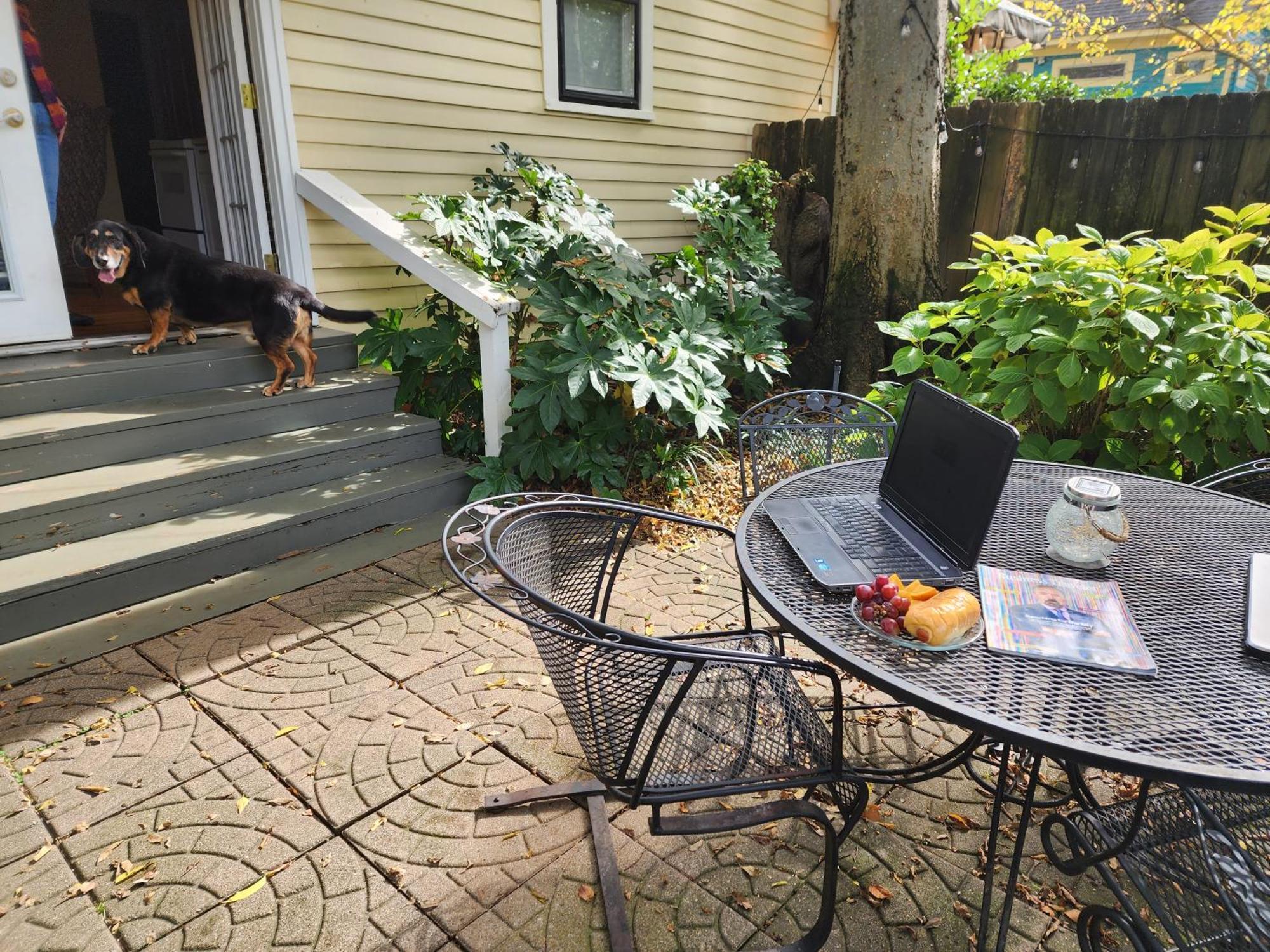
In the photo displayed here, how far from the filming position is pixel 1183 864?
4.48 ft

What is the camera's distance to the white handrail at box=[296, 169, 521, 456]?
3969mm

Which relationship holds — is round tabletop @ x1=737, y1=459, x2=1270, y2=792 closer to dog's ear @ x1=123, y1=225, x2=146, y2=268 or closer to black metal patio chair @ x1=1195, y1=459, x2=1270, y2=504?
black metal patio chair @ x1=1195, y1=459, x2=1270, y2=504

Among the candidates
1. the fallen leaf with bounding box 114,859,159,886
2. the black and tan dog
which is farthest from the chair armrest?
the black and tan dog

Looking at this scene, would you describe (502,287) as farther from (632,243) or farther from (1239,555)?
(1239,555)

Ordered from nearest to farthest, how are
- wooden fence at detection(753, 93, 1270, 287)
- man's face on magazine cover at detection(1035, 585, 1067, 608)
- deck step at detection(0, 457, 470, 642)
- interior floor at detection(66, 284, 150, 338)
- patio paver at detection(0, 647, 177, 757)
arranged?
1. man's face on magazine cover at detection(1035, 585, 1067, 608)
2. patio paver at detection(0, 647, 177, 757)
3. deck step at detection(0, 457, 470, 642)
4. interior floor at detection(66, 284, 150, 338)
5. wooden fence at detection(753, 93, 1270, 287)

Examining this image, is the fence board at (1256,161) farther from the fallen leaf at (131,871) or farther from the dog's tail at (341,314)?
the fallen leaf at (131,871)

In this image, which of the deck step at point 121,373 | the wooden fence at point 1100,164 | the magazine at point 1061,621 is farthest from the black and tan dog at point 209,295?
the wooden fence at point 1100,164

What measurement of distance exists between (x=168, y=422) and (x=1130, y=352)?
4.19m

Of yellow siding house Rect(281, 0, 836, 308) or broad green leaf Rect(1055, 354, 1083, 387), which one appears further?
yellow siding house Rect(281, 0, 836, 308)

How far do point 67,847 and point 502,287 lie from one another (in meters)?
3.09

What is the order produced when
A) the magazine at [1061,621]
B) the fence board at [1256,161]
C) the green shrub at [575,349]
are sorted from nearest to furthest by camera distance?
the magazine at [1061,621]
the green shrub at [575,349]
the fence board at [1256,161]

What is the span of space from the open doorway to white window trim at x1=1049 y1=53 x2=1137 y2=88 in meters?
16.1

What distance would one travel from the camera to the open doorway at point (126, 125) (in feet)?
19.2

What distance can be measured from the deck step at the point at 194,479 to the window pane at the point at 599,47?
3313 mm
